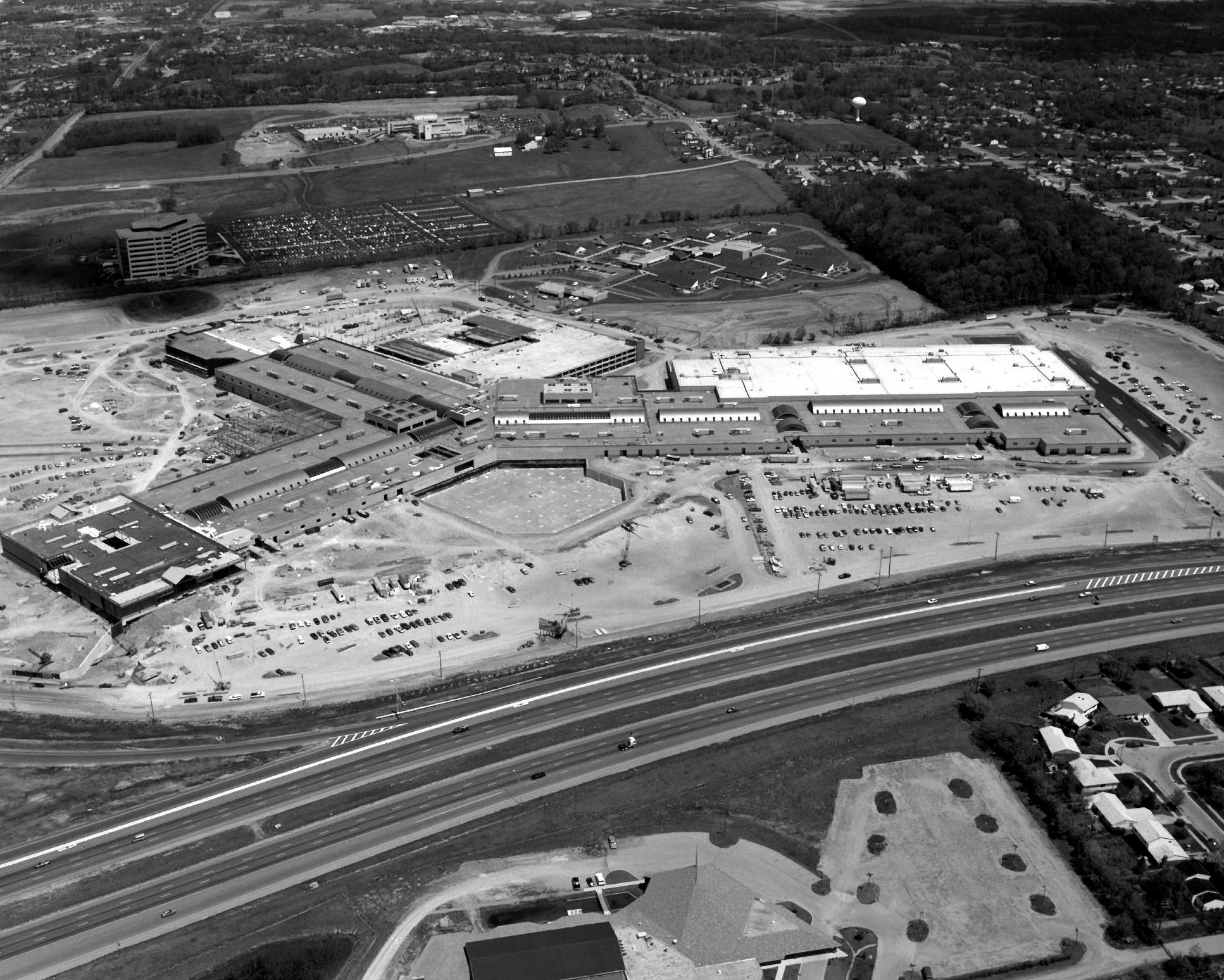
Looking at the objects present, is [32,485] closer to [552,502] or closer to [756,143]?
[552,502]

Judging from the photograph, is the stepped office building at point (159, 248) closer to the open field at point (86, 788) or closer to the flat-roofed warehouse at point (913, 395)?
the flat-roofed warehouse at point (913, 395)

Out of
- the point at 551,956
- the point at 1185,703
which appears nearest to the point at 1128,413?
the point at 1185,703

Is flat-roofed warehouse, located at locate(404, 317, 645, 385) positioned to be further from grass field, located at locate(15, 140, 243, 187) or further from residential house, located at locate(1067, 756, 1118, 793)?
grass field, located at locate(15, 140, 243, 187)

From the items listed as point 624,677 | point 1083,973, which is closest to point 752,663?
point 624,677

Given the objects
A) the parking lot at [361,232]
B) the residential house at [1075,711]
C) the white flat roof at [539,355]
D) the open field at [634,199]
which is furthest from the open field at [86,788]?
the open field at [634,199]

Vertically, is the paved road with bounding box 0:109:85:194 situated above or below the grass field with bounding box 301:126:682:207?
below

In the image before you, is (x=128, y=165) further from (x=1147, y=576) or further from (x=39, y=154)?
(x=1147, y=576)

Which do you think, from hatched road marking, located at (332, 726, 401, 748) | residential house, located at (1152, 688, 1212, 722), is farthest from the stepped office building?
residential house, located at (1152, 688, 1212, 722)
